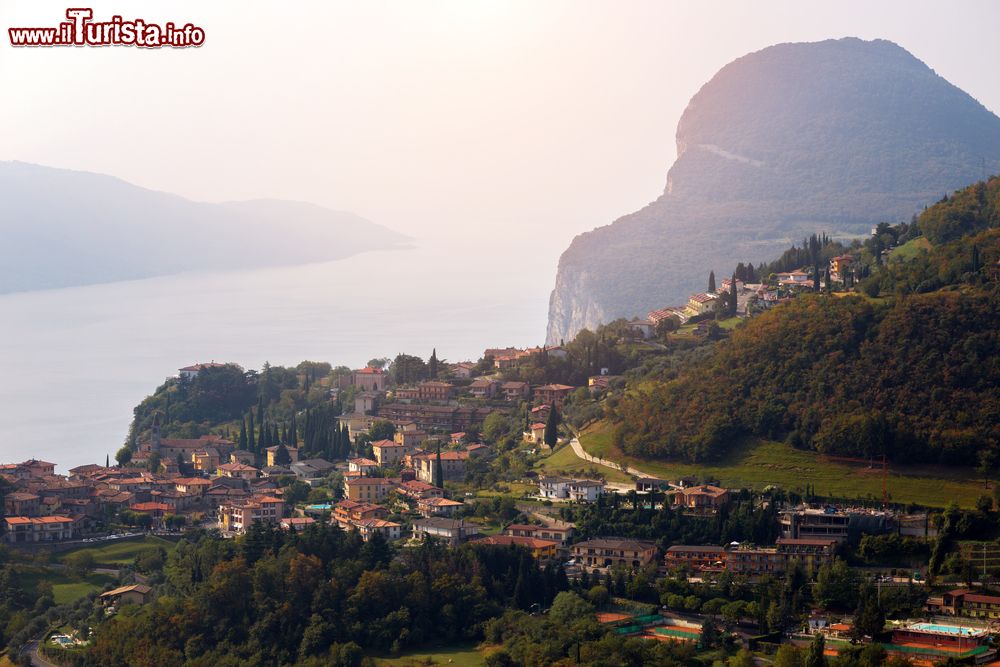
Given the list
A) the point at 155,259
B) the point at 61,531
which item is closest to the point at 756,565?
the point at 61,531

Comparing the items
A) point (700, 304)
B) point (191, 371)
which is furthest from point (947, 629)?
point (191, 371)

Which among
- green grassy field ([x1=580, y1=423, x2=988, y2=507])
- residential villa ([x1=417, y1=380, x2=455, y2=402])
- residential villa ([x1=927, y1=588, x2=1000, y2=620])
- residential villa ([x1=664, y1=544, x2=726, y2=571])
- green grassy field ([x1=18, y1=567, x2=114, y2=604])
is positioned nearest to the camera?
residential villa ([x1=927, y1=588, x2=1000, y2=620])

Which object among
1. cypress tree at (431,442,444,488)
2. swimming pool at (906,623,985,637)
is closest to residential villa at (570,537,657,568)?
swimming pool at (906,623,985,637)

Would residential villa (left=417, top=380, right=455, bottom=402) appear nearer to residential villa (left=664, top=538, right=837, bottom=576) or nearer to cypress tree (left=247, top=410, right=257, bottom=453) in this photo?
cypress tree (left=247, top=410, right=257, bottom=453)

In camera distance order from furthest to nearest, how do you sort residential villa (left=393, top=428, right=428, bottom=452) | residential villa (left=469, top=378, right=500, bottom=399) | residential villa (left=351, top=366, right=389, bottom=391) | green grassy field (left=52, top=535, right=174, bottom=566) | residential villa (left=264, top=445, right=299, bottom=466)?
residential villa (left=351, top=366, right=389, bottom=391) → residential villa (left=469, top=378, right=500, bottom=399) → residential villa (left=393, top=428, right=428, bottom=452) → residential villa (left=264, top=445, right=299, bottom=466) → green grassy field (left=52, top=535, right=174, bottom=566)

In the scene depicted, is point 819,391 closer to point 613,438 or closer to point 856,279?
point 613,438

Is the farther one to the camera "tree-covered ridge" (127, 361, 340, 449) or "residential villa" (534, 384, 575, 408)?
"tree-covered ridge" (127, 361, 340, 449)

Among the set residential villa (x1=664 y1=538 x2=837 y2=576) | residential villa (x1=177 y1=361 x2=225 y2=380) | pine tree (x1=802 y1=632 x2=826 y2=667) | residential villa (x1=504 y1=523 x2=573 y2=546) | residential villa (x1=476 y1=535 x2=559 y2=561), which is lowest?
pine tree (x1=802 y1=632 x2=826 y2=667)

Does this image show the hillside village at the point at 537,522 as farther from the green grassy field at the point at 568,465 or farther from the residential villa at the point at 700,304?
the residential villa at the point at 700,304
